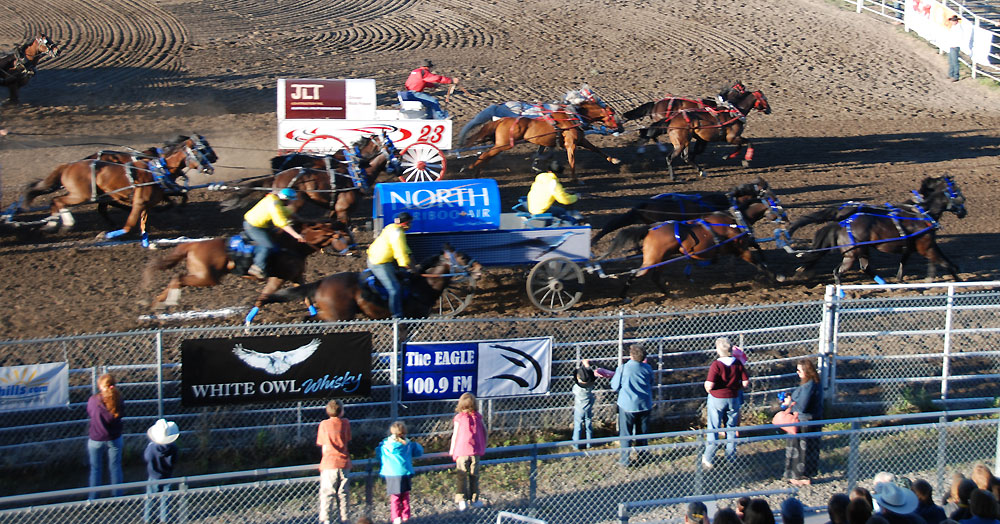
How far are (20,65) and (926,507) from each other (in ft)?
68.6

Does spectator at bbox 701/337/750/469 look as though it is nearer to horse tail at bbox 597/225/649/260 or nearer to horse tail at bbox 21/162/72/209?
horse tail at bbox 597/225/649/260

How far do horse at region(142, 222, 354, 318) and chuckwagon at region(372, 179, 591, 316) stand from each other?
28.2 inches

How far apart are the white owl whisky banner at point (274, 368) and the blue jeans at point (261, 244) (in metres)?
2.49

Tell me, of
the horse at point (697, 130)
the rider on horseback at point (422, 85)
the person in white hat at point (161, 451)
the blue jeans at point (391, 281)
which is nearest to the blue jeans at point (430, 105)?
the rider on horseback at point (422, 85)

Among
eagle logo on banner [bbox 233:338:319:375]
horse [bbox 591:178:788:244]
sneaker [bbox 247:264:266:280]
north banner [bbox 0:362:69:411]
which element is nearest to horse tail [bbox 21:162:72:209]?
sneaker [bbox 247:264:266:280]

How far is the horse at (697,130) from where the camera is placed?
761 inches

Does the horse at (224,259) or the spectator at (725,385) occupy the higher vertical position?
the horse at (224,259)

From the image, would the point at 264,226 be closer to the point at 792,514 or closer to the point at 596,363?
the point at 596,363

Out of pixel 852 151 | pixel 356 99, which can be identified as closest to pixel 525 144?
pixel 356 99

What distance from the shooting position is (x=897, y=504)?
6.91m

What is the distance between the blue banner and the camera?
12883 millimetres

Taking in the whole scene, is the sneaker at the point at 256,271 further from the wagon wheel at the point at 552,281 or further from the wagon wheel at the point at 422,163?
the wagon wheel at the point at 422,163

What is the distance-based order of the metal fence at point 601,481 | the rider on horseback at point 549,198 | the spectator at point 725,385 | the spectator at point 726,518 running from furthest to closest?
the rider on horseback at point 549,198 → the spectator at point 725,385 → the metal fence at point 601,481 → the spectator at point 726,518

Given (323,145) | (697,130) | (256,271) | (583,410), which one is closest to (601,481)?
(583,410)
